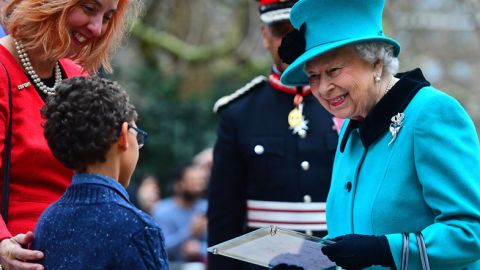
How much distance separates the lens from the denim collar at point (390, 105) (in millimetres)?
3152

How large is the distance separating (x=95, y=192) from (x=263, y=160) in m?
1.74

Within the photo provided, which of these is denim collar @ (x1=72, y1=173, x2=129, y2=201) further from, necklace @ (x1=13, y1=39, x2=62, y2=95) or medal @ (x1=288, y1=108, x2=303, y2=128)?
medal @ (x1=288, y1=108, x2=303, y2=128)

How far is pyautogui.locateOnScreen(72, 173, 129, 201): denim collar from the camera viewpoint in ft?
9.39

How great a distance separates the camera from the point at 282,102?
464 cm

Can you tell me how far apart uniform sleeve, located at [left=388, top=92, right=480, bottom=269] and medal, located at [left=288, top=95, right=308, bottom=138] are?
1513 mm

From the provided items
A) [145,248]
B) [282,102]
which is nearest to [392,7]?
[282,102]

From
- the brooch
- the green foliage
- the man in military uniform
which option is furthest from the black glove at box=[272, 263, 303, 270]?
the green foliage

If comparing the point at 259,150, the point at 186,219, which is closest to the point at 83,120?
the point at 259,150

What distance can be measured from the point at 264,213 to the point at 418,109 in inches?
61.7

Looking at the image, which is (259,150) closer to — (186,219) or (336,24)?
(336,24)

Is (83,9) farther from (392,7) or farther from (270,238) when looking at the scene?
(392,7)

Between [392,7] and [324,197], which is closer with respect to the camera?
[324,197]

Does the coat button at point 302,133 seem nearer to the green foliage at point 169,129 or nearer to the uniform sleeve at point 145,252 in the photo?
the uniform sleeve at point 145,252

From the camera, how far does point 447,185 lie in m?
2.96
